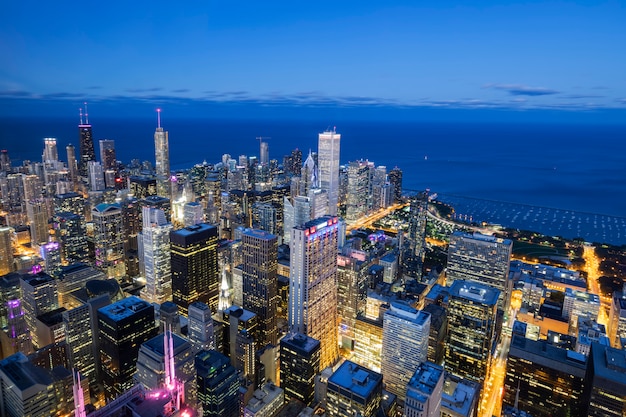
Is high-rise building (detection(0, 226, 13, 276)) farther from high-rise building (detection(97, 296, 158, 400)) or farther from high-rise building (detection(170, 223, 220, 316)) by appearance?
high-rise building (detection(97, 296, 158, 400))

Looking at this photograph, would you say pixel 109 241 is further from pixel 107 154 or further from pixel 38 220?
pixel 107 154

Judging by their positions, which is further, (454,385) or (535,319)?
(535,319)

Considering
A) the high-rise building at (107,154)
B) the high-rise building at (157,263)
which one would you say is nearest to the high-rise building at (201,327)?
the high-rise building at (157,263)

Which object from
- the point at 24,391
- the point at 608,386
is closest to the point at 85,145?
the point at 24,391

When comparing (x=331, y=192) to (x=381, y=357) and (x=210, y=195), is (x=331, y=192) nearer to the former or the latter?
(x=210, y=195)

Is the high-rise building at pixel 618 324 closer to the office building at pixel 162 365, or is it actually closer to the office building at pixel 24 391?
the office building at pixel 162 365

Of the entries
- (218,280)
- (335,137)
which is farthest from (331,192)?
(218,280)
